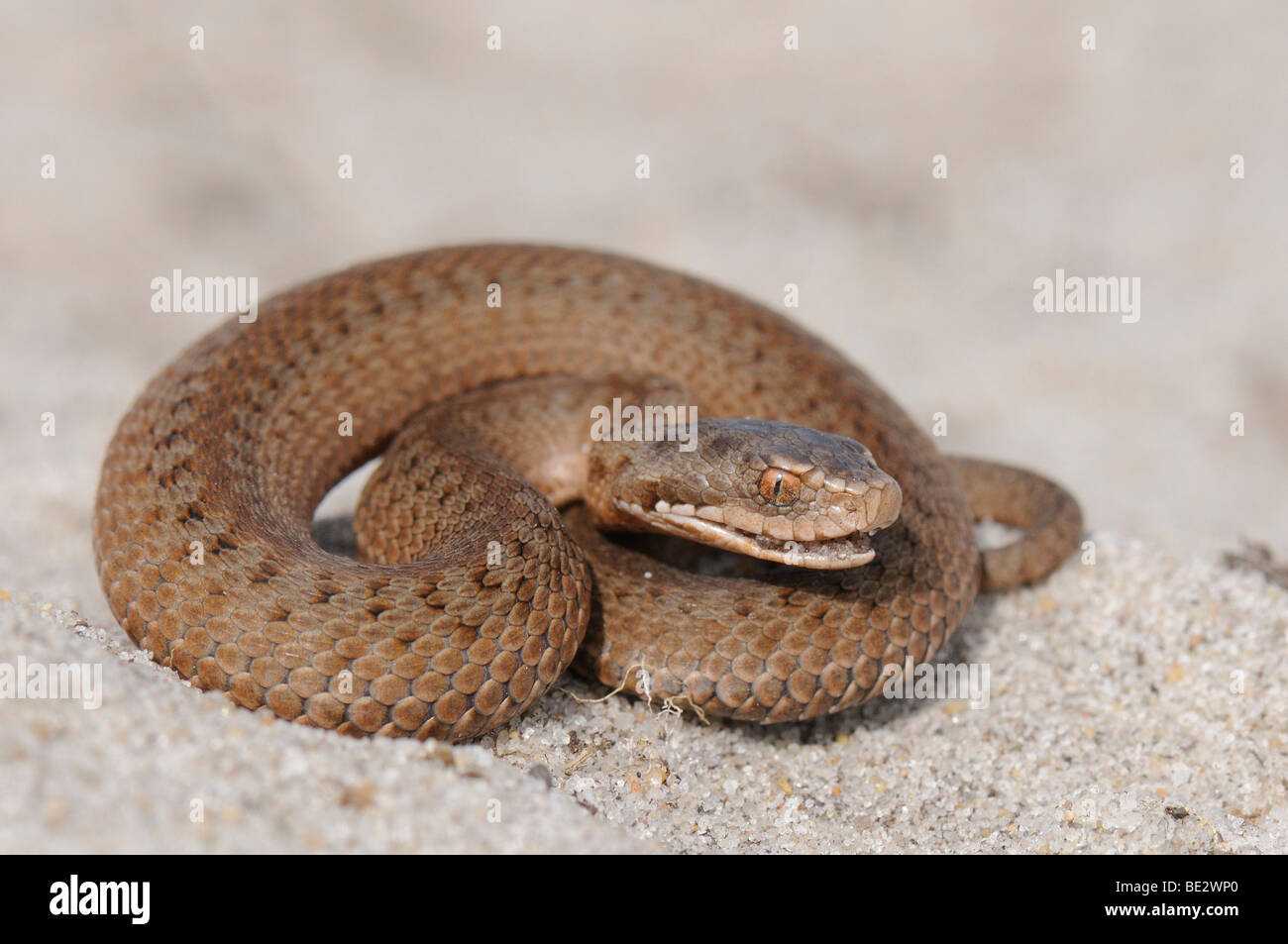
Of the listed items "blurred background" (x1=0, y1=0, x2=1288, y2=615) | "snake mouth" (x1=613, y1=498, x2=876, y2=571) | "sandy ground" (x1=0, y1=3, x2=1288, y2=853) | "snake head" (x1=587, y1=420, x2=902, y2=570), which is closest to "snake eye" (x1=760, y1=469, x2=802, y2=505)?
"snake head" (x1=587, y1=420, x2=902, y2=570)

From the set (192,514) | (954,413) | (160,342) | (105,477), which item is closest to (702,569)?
(192,514)

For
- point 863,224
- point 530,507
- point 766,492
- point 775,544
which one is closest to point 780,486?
point 766,492

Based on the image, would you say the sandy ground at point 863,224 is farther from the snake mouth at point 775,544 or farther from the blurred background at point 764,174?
the snake mouth at point 775,544

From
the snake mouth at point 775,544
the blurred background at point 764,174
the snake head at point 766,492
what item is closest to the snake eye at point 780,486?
the snake head at point 766,492

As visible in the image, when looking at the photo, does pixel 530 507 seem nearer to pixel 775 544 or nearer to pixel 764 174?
pixel 775 544

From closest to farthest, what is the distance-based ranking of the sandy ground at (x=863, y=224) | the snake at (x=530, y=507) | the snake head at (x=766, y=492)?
the snake at (x=530, y=507), the snake head at (x=766, y=492), the sandy ground at (x=863, y=224)
